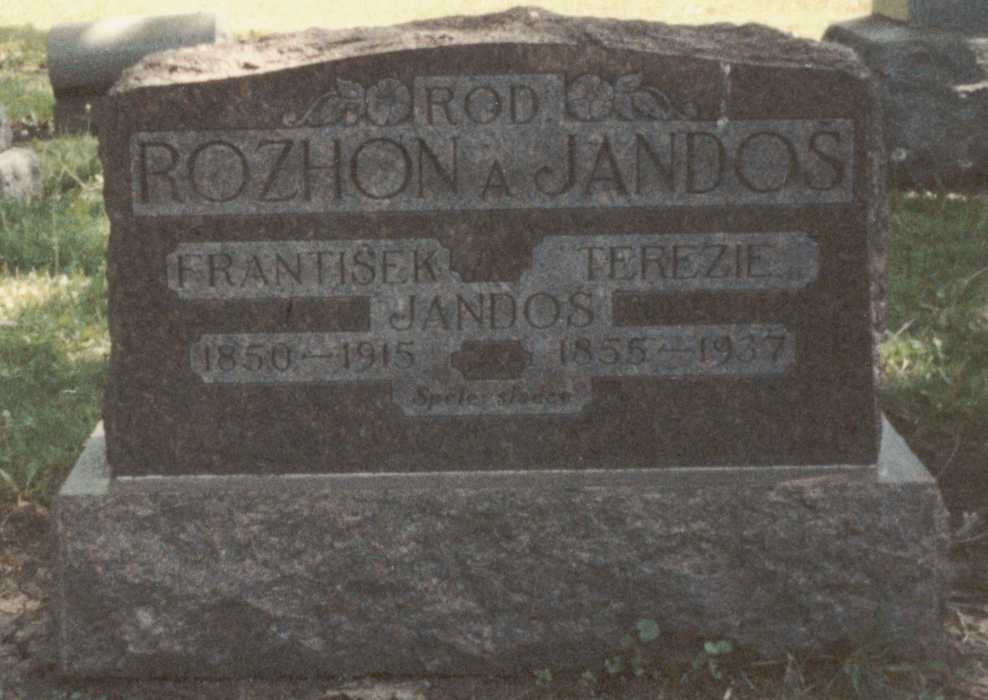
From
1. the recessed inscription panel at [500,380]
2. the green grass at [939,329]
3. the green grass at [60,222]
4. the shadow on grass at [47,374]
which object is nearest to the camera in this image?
the recessed inscription panel at [500,380]

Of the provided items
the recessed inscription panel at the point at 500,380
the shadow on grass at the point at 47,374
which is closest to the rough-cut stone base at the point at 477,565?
the recessed inscription panel at the point at 500,380

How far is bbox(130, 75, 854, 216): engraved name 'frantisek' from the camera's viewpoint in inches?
124

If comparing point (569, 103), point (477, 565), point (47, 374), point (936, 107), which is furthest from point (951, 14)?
point (477, 565)

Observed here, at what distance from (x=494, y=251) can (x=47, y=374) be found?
7.24ft

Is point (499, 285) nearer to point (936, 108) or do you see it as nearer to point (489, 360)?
point (489, 360)

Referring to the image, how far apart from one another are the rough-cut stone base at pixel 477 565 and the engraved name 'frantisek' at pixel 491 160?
0.54m

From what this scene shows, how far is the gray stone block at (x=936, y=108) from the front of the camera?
6859 millimetres

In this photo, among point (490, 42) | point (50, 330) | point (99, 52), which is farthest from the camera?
point (99, 52)

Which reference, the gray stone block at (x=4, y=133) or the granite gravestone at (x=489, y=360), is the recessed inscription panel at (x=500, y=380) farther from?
the gray stone block at (x=4, y=133)

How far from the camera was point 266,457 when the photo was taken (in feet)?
10.8

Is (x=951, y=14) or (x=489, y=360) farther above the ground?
(x=951, y=14)

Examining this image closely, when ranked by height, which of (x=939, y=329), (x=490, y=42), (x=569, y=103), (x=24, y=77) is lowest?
(x=24, y=77)

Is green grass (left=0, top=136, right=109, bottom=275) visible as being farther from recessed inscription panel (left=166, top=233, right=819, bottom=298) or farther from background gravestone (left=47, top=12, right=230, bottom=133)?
recessed inscription panel (left=166, top=233, right=819, bottom=298)

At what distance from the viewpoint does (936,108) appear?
6.86 meters
